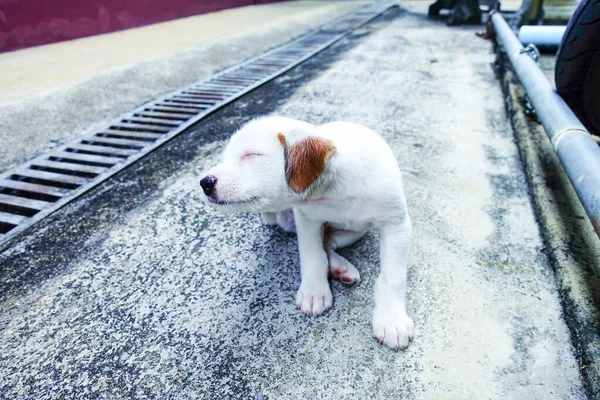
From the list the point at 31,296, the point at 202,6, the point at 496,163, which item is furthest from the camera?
the point at 202,6

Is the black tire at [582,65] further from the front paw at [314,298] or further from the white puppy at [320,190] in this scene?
the front paw at [314,298]

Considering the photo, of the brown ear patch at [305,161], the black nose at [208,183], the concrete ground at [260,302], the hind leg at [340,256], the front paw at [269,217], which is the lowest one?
the concrete ground at [260,302]

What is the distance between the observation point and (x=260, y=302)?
168 centimetres

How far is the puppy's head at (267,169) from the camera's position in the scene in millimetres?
1345

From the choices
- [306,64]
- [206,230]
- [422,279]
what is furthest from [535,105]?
[306,64]

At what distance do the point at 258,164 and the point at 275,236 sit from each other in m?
0.74

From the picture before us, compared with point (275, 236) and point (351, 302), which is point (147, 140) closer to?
point (275, 236)

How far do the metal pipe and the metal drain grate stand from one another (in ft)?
8.35

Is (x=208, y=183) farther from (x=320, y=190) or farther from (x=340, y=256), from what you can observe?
(x=340, y=256)

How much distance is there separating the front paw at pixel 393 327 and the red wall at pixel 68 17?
5301mm

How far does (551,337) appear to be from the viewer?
1430 mm

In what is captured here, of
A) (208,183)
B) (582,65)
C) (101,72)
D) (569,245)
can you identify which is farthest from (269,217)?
(101,72)

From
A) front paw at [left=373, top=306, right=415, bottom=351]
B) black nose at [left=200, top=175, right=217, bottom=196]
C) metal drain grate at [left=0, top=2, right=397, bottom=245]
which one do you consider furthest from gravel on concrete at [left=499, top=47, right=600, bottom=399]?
metal drain grate at [left=0, top=2, right=397, bottom=245]

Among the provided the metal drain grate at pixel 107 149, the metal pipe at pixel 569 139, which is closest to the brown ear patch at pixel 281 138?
the metal pipe at pixel 569 139
